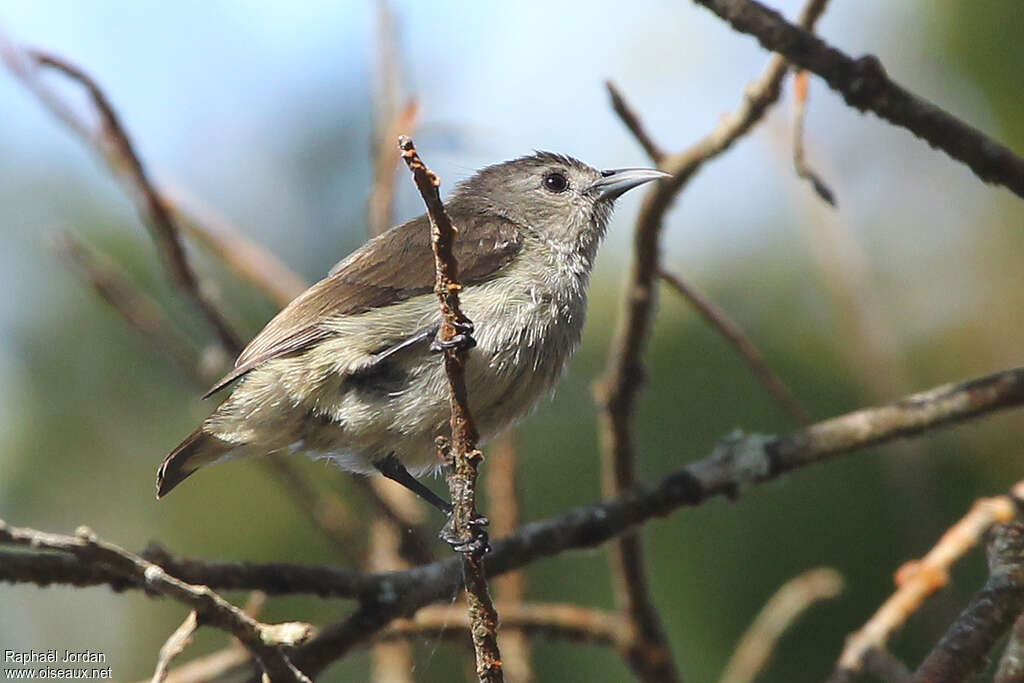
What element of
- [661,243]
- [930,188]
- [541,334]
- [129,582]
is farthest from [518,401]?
[930,188]

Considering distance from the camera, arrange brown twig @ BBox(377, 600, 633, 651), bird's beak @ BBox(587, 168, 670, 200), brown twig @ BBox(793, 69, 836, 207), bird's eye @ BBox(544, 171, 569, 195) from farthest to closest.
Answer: bird's eye @ BBox(544, 171, 569, 195), bird's beak @ BBox(587, 168, 670, 200), brown twig @ BBox(377, 600, 633, 651), brown twig @ BBox(793, 69, 836, 207)

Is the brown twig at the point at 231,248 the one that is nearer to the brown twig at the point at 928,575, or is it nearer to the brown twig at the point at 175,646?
the brown twig at the point at 175,646

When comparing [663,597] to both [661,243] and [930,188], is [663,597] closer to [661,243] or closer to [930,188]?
[661,243]

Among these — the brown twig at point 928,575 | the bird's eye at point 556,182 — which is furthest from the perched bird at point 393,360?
the brown twig at point 928,575

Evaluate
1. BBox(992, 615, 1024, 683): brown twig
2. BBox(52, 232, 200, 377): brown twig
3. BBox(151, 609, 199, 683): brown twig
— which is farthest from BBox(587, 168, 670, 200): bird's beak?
BBox(151, 609, 199, 683): brown twig

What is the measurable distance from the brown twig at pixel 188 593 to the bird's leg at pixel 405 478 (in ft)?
A: 3.65

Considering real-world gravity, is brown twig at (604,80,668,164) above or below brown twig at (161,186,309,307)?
below

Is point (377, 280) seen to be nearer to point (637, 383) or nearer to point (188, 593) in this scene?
point (637, 383)

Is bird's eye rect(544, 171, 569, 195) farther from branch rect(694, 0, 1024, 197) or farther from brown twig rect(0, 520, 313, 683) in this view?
brown twig rect(0, 520, 313, 683)

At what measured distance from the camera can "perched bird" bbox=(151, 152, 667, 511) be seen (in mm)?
3277

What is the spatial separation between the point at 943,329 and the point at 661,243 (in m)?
2.22

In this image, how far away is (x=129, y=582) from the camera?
8.77 feet

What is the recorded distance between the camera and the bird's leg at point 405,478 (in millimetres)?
3541

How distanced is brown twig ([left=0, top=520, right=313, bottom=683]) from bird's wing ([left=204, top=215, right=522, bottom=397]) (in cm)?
98
